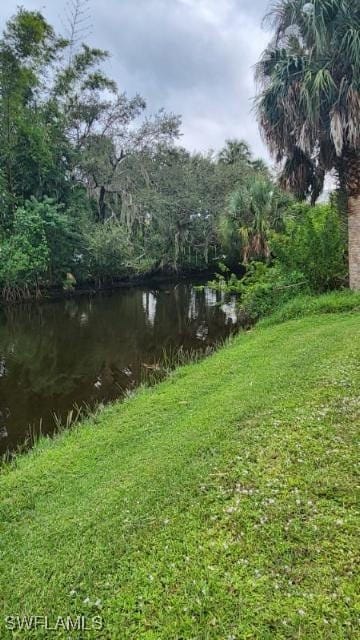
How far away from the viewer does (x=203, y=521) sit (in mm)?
2648

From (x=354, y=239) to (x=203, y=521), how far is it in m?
8.34

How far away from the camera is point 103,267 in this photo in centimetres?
2214

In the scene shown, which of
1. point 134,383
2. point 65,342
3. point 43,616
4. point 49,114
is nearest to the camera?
point 43,616

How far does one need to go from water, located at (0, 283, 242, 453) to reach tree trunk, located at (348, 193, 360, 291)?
3880 mm

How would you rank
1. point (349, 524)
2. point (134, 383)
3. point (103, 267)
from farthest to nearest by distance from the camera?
point (103, 267), point (134, 383), point (349, 524)

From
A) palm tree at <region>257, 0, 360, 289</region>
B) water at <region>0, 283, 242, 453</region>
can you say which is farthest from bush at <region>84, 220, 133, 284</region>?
palm tree at <region>257, 0, 360, 289</region>

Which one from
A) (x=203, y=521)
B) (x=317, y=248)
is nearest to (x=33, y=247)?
(x=317, y=248)

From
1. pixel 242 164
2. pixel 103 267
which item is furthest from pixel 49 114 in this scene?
pixel 242 164

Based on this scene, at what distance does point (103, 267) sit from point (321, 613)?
70.3 feet

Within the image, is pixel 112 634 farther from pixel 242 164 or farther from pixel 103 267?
pixel 242 164

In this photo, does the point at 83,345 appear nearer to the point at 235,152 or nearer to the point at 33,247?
the point at 33,247

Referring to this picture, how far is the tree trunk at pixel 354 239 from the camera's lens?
904 cm

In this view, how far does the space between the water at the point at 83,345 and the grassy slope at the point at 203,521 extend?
205 cm

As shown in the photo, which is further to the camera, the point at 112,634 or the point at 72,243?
the point at 72,243
